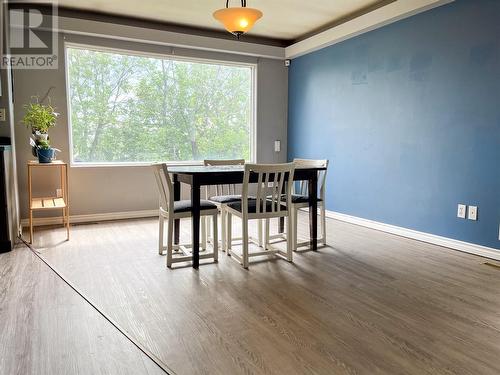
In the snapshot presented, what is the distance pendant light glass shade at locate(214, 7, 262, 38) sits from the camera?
2787mm

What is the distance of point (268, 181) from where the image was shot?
9.96ft

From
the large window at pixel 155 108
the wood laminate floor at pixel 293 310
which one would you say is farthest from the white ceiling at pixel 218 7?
the wood laminate floor at pixel 293 310

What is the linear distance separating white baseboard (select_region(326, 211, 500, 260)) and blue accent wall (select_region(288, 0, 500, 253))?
0.06 metres

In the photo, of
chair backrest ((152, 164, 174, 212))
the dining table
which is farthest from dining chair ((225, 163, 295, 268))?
chair backrest ((152, 164, 174, 212))

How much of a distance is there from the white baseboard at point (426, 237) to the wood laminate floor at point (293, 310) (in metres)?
0.11

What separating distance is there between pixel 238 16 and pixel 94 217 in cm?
314

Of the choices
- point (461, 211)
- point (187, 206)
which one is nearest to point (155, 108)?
point (187, 206)

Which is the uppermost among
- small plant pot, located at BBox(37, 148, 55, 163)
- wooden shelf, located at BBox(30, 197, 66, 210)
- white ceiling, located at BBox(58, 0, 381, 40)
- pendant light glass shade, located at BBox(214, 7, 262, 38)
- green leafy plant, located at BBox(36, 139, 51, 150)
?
white ceiling, located at BBox(58, 0, 381, 40)

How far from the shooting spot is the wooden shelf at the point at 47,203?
A: 3.67 m

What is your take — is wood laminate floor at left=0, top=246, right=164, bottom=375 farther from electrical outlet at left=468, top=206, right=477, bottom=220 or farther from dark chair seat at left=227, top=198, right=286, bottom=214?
electrical outlet at left=468, top=206, right=477, bottom=220

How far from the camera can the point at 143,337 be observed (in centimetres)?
190

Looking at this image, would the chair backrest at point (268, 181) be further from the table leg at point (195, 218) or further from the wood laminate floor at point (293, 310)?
the wood laminate floor at point (293, 310)

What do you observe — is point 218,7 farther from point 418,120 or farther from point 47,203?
point 47,203

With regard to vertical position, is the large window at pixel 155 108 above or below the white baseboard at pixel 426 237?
above
